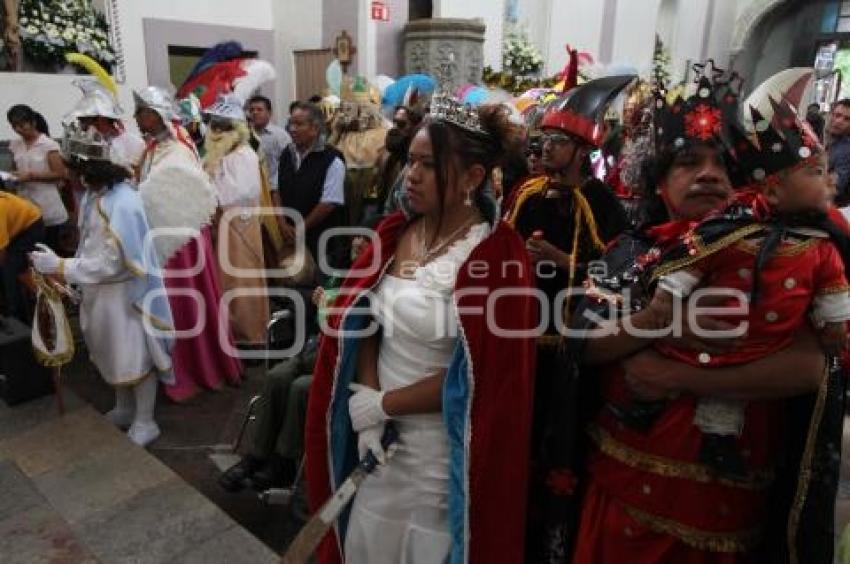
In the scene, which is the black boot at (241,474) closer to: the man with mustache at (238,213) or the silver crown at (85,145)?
the silver crown at (85,145)

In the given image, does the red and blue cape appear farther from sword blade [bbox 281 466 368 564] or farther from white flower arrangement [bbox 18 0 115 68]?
white flower arrangement [bbox 18 0 115 68]

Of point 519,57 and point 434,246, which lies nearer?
point 434,246

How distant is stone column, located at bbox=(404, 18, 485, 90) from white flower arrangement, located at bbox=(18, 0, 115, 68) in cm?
435

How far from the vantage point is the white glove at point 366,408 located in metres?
1.57

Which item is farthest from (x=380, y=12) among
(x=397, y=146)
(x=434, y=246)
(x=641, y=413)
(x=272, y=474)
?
(x=641, y=413)

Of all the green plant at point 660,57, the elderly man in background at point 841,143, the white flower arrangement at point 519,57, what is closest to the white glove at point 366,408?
the elderly man in background at point 841,143

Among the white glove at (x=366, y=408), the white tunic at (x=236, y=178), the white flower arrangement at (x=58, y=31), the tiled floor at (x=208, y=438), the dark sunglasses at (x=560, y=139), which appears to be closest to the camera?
the white glove at (x=366, y=408)

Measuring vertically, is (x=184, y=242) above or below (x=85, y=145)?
below

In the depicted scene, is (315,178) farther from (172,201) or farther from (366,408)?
(366,408)

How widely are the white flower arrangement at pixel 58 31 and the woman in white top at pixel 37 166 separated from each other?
5.91 ft

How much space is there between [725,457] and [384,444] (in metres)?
0.81

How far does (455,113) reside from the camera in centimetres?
150

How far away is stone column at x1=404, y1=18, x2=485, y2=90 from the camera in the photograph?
934 cm

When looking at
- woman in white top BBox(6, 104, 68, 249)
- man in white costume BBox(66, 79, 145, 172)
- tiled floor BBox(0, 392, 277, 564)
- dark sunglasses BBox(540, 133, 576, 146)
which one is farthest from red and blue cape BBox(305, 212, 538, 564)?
woman in white top BBox(6, 104, 68, 249)
